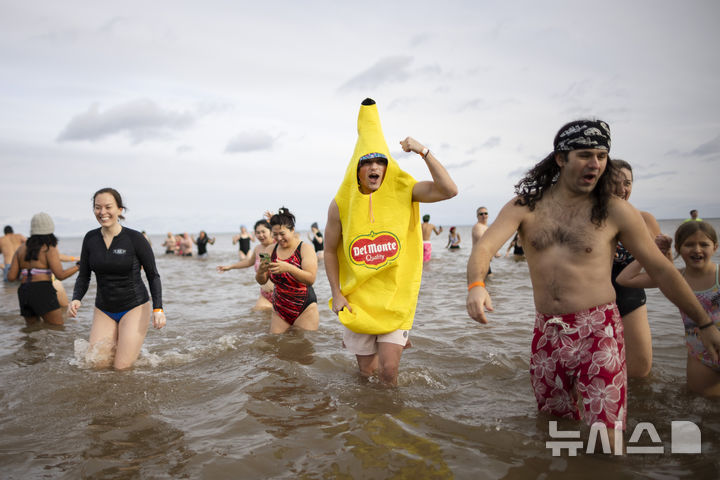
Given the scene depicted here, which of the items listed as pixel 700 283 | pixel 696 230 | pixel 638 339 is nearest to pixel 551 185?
pixel 696 230

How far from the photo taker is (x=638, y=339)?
4305mm

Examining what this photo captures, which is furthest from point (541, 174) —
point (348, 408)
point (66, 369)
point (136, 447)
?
point (66, 369)

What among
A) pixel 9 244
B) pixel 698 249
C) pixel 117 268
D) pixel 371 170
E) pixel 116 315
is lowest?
pixel 116 315

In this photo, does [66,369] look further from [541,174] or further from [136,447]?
[541,174]

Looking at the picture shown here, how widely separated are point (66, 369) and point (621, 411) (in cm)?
568

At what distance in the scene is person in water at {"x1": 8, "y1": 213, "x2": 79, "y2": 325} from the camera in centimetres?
737

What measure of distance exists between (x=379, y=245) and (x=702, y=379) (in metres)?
3.00

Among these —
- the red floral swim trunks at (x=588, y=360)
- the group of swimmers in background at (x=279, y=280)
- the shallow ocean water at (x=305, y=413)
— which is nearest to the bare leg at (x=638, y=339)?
the group of swimmers in background at (x=279, y=280)

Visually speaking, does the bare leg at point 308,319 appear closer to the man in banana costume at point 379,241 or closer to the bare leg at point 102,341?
the bare leg at point 102,341

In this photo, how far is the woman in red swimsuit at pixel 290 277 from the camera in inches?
236

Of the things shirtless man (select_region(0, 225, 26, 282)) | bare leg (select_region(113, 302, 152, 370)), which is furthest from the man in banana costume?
shirtless man (select_region(0, 225, 26, 282))

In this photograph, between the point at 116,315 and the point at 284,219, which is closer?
the point at 116,315

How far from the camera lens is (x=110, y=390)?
14.8 feet

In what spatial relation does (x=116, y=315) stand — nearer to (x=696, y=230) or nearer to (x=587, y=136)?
(x=587, y=136)
